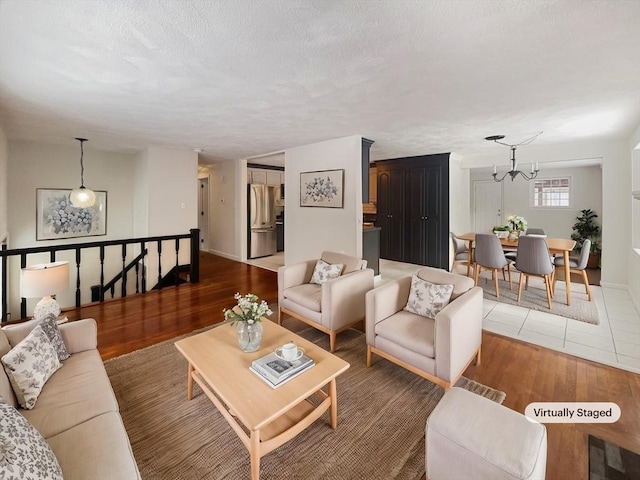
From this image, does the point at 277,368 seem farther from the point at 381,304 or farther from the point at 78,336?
the point at 78,336

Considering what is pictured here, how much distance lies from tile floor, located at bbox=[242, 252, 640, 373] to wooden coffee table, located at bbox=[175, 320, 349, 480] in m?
2.29

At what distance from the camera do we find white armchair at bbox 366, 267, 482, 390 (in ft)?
6.35

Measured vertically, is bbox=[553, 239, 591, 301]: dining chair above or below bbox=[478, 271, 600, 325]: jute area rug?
above

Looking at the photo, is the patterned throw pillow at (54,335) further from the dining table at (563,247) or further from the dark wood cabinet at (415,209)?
the dark wood cabinet at (415,209)

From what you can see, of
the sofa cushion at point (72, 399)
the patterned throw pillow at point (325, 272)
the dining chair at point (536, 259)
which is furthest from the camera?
the dining chair at point (536, 259)

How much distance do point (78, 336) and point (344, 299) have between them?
200 cm

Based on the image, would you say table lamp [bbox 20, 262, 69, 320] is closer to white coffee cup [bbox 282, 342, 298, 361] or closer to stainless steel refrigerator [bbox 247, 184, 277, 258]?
white coffee cup [bbox 282, 342, 298, 361]

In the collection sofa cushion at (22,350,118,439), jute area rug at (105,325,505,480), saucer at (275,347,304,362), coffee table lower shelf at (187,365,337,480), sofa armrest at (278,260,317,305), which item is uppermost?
sofa armrest at (278,260,317,305)

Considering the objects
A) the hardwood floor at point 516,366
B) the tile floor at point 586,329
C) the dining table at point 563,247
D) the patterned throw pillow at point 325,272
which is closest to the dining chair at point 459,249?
the dining table at point 563,247

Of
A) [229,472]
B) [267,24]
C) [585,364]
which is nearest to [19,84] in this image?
[267,24]

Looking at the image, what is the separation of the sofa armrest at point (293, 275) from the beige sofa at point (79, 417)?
1689 millimetres

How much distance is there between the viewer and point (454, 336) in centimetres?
192

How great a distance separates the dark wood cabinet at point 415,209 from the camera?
5941 mm

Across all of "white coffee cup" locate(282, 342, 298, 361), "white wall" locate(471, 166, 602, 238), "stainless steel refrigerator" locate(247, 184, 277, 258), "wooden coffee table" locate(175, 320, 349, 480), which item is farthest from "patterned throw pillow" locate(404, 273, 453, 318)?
"white wall" locate(471, 166, 602, 238)
